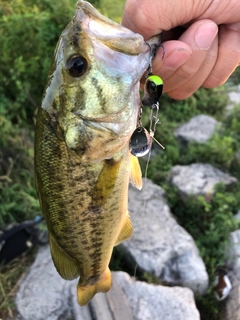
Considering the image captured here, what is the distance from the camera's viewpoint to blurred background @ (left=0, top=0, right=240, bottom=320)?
3824mm

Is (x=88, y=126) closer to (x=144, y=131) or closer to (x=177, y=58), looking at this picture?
(x=144, y=131)

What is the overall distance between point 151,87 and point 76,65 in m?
0.31

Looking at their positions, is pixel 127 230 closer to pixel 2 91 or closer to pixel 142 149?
pixel 142 149

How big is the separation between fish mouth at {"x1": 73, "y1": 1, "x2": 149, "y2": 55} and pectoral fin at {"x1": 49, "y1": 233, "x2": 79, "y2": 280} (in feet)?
3.23

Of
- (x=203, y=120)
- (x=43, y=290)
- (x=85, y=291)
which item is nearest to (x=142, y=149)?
(x=85, y=291)

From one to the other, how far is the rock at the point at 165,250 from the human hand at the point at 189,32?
6.25 ft

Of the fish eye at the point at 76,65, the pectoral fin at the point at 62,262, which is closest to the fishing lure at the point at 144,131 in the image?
the fish eye at the point at 76,65

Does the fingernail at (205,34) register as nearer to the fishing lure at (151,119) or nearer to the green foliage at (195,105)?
the fishing lure at (151,119)

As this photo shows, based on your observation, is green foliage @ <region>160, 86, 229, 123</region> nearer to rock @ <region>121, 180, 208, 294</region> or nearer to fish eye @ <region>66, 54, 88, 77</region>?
rock @ <region>121, 180, 208, 294</region>

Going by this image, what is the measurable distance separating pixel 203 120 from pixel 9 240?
3561 millimetres

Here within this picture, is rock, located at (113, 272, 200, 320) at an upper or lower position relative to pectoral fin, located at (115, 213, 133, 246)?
lower

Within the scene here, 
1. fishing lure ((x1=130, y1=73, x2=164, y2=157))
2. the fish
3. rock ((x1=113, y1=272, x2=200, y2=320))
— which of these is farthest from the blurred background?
fishing lure ((x1=130, y1=73, x2=164, y2=157))

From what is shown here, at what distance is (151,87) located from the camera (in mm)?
1454

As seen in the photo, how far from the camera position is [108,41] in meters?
1.41
